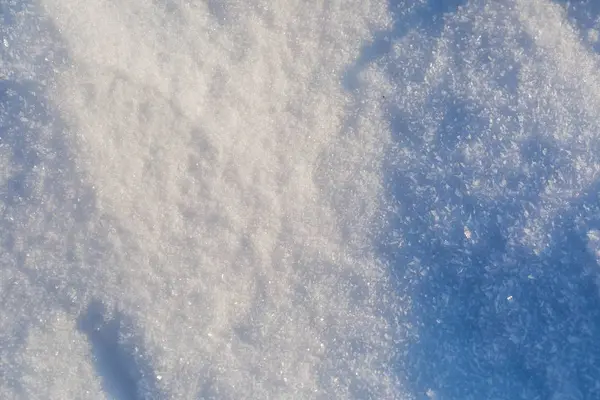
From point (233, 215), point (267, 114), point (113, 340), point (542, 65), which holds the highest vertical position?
point (542, 65)

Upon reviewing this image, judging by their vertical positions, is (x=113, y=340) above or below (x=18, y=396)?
above

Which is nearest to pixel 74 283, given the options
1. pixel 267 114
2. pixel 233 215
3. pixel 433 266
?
pixel 233 215

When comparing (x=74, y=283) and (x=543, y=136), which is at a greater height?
(x=543, y=136)

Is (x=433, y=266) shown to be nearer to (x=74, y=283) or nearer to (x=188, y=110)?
(x=188, y=110)

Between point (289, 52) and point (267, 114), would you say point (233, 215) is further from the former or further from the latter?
point (289, 52)

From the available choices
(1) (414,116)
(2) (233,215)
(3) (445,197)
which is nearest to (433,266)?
(3) (445,197)

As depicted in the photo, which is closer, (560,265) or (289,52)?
(560,265)
